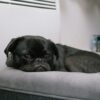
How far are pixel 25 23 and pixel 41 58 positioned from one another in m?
0.61

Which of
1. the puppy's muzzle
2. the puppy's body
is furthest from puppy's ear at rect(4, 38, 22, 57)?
the puppy's body

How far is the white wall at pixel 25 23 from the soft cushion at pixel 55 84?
0.62 metres

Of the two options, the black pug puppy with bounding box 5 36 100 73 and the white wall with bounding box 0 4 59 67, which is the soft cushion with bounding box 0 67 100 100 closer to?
the black pug puppy with bounding box 5 36 100 73

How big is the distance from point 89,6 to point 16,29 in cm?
142

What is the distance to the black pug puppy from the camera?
1704mm

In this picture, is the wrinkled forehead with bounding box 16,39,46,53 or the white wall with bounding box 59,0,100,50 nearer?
the wrinkled forehead with bounding box 16,39,46,53

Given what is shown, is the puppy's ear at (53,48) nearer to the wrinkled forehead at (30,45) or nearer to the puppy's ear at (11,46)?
the wrinkled forehead at (30,45)

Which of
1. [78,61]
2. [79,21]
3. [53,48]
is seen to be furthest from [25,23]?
[79,21]

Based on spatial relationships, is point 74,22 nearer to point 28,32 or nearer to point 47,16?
point 47,16

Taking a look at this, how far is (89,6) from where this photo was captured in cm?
334

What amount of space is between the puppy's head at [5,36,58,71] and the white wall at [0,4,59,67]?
34 centimetres

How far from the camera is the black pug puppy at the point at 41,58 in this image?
5.59ft

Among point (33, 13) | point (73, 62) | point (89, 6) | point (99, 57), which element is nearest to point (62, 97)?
point (73, 62)

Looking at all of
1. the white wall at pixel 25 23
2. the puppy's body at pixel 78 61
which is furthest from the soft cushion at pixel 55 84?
the white wall at pixel 25 23
